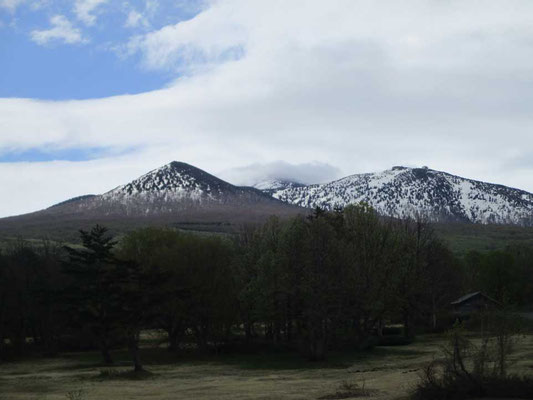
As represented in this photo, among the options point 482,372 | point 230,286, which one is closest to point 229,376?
point 230,286

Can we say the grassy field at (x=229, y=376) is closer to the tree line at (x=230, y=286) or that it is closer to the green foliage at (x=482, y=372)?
the tree line at (x=230, y=286)

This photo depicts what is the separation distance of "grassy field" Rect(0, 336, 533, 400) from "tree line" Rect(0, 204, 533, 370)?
2.68 meters

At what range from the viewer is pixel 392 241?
5712 centimetres

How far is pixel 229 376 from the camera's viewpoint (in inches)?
1496

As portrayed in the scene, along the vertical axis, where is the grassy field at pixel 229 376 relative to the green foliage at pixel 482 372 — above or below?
below

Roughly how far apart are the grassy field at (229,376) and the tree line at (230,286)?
268cm

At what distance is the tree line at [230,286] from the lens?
46.3m

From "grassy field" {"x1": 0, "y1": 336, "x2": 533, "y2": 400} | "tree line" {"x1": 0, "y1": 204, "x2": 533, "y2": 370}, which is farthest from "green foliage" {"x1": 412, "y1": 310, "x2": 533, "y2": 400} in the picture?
"tree line" {"x1": 0, "y1": 204, "x2": 533, "y2": 370}

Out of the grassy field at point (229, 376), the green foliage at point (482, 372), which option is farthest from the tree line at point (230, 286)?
the green foliage at point (482, 372)

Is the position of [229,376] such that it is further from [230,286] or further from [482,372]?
[482,372]

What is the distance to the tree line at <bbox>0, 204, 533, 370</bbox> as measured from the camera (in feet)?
152

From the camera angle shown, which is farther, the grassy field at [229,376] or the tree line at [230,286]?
the tree line at [230,286]

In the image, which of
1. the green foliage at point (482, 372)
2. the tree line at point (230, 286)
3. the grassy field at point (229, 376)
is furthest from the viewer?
the tree line at point (230, 286)

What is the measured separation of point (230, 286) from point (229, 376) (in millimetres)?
17717
